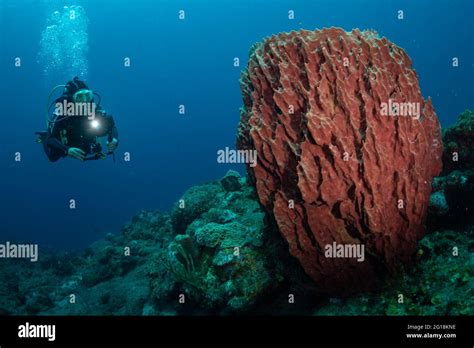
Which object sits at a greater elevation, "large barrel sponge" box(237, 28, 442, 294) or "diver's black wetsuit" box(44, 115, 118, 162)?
"diver's black wetsuit" box(44, 115, 118, 162)

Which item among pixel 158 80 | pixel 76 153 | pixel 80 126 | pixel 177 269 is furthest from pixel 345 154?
pixel 158 80

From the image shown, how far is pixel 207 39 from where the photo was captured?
7181 centimetres

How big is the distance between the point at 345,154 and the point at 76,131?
6.63m

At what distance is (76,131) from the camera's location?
816cm

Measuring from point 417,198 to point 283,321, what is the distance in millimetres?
2083

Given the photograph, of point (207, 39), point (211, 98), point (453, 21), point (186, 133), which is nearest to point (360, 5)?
point (453, 21)

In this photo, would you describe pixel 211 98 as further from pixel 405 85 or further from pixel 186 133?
pixel 405 85

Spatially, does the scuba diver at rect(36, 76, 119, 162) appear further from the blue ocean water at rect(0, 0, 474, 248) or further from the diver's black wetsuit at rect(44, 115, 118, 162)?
the blue ocean water at rect(0, 0, 474, 248)

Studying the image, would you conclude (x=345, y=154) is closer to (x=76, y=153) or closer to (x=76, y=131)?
(x=76, y=153)

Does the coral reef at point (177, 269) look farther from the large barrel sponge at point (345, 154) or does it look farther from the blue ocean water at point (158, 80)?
the blue ocean water at point (158, 80)

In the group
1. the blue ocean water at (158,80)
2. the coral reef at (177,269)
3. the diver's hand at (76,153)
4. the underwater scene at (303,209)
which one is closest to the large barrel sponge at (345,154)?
the underwater scene at (303,209)

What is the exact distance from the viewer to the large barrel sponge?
381 cm

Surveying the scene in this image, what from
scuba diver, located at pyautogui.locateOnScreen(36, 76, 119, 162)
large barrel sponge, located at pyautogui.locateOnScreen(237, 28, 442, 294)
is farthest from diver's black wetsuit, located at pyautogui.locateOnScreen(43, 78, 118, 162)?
large barrel sponge, located at pyautogui.locateOnScreen(237, 28, 442, 294)

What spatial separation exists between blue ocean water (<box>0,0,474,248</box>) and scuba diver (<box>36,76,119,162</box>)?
37727 millimetres
